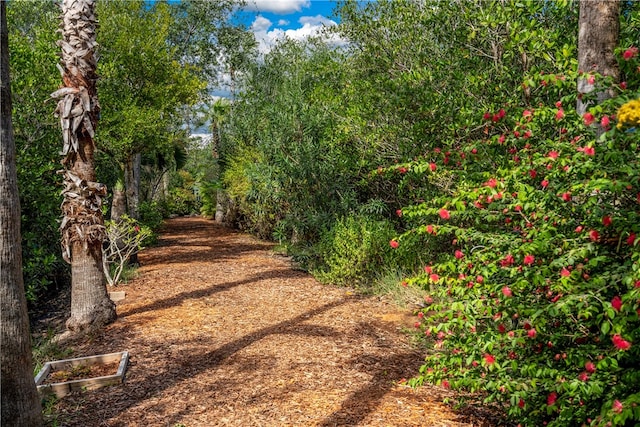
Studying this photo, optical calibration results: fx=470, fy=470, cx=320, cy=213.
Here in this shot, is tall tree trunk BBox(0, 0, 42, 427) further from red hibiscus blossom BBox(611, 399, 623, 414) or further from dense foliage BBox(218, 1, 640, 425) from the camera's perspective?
red hibiscus blossom BBox(611, 399, 623, 414)

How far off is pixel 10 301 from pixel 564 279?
11.5 ft

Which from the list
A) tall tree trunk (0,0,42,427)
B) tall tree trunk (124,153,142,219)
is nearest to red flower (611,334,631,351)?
tall tree trunk (0,0,42,427)

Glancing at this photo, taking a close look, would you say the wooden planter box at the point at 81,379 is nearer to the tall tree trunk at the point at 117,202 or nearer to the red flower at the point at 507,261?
the red flower at the point at 507,261

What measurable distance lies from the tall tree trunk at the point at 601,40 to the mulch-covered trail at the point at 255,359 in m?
2.83

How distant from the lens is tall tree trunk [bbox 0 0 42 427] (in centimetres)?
312

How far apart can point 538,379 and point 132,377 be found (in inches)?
150

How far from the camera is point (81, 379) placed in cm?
462

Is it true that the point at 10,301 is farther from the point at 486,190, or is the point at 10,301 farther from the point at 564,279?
the point at 564,279

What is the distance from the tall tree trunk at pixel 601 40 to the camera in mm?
3279

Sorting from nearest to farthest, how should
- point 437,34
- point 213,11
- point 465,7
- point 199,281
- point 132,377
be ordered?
point 132,377 < point 465,7 < point 437,34 < point 199,281 < point 213,11

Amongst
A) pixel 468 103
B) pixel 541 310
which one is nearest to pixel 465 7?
pixel 468 103

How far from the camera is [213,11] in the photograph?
20.8 metres

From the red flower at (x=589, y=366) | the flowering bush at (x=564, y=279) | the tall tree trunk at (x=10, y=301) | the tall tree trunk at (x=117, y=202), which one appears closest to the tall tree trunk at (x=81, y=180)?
the tall tree trunk at (x=10, y=301)

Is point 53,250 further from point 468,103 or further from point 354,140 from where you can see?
point 468,103
